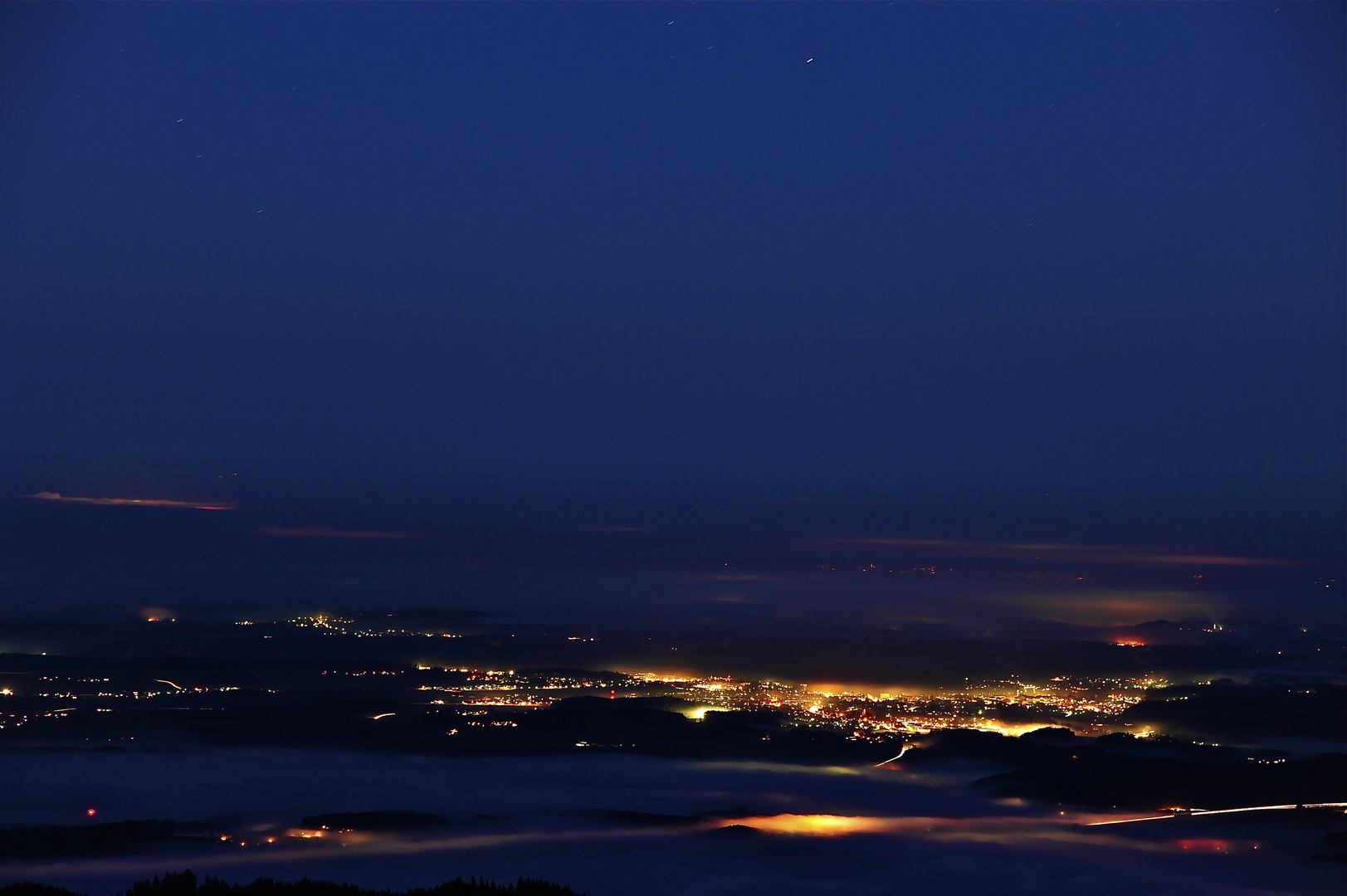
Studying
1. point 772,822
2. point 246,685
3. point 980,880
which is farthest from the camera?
point 246,685

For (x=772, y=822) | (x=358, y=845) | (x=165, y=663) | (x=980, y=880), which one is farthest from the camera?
(x=165, y=663)

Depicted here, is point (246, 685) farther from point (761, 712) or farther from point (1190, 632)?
point (1190, 632)

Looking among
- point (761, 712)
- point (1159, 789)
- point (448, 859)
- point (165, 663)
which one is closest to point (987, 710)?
point (761, 712)

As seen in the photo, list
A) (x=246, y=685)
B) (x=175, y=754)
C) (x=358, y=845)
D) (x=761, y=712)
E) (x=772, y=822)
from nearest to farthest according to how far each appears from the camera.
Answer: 1. (x=358, y=845)
2. (x=772, y=822)
3. (x=175, y=754)
4. (x=761, y=712)
5. (x=246, y=685)

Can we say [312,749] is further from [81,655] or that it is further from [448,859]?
[81,655]

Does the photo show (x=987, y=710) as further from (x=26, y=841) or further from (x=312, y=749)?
(x=26, y=841)

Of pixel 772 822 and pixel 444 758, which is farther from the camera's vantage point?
pixel 444 758

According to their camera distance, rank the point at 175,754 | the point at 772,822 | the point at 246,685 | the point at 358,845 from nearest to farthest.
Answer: the point at 358,845, the point at 772,822, the point at 175,754, the point at 246,685

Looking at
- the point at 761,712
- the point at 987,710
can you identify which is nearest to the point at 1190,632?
the point at 987,710

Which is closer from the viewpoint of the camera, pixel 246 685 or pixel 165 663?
pixel 246 685
